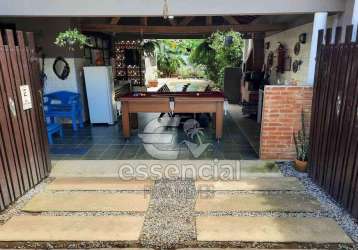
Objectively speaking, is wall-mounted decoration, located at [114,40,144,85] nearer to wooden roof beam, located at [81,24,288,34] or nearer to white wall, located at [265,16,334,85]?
wooden roof beam, located at [81,24,288,34]

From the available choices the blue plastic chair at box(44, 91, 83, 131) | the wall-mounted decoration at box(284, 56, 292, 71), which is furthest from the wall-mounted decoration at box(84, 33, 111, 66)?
the wall-mounted decoration at box(284, 56, 292, 71)

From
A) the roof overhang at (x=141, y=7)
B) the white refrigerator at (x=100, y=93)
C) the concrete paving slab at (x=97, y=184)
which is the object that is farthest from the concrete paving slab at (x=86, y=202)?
the white refrigerator at (x=100, y=93)

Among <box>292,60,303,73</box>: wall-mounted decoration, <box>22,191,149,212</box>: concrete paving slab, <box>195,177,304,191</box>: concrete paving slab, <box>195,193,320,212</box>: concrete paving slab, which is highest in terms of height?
<box>292,60,303,73</box>: wall-mounted decoration

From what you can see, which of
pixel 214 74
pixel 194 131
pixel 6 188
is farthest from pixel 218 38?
pixel 214 74

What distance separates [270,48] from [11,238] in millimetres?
8260

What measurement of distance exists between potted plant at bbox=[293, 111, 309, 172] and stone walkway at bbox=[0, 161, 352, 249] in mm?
415

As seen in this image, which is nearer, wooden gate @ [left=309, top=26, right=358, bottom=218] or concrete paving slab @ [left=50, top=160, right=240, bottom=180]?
wooden gate @ [left=309, top=26, right=358, bottom=218]

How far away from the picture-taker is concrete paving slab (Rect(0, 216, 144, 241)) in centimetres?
278

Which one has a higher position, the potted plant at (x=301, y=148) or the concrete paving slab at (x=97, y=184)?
the potted plant at (x=301, y=148)

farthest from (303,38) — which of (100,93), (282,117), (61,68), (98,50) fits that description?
(98,50)

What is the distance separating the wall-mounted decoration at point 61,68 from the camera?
6813mm

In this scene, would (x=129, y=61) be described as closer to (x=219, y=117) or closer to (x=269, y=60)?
(x=269, y=60)

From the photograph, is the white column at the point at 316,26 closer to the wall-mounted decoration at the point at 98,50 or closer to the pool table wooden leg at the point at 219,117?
the pool table wooden leg at the point at 219,117

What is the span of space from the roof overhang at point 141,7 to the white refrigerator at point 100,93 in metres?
2.54
